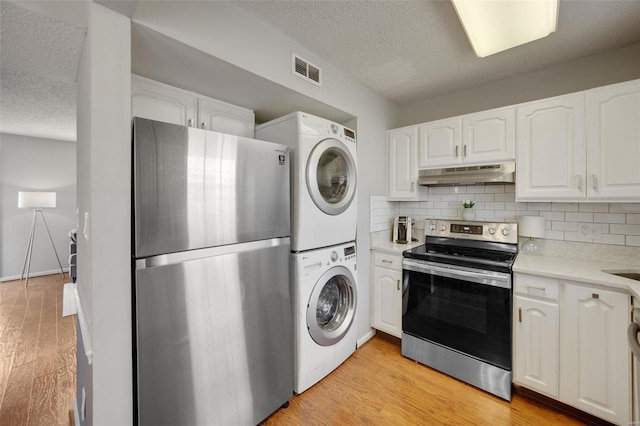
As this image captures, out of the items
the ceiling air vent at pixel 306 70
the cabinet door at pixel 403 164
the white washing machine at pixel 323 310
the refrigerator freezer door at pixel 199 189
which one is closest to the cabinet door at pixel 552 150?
the cabinet door at pixel 403 164

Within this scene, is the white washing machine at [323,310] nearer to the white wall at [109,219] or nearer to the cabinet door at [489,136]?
the white wall at [109,219]

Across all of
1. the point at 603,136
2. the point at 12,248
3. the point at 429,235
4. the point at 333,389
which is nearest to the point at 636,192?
the point at 603,136

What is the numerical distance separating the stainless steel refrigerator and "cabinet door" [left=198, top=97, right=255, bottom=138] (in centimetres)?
62

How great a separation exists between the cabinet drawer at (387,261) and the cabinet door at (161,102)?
1.94m

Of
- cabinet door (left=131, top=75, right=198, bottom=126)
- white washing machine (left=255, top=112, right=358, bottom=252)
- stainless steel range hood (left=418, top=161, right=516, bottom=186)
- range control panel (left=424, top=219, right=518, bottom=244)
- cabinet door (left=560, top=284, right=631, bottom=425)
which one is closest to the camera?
cabinet door (left=560, top=284, right=631, bottom=425)

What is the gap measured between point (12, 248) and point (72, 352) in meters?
3.80

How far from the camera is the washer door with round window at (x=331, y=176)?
1.82m

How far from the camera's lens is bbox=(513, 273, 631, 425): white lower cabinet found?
144 cm

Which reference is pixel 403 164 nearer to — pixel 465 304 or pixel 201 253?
pixel 465 304

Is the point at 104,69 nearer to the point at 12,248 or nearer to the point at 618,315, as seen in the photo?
the point at 618,315

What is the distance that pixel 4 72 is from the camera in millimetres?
2012

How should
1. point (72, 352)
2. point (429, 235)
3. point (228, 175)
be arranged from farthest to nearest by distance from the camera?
point (429, 235), point (72, 352), point (228, 175)

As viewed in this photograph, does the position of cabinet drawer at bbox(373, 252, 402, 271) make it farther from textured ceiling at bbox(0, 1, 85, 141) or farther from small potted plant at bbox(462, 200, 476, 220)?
textured ceiling at bbox(0, 1, 85, 141)

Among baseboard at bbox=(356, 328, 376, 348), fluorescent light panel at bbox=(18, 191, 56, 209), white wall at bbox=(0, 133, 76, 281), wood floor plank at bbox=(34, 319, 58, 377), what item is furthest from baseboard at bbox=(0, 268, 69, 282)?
baseboard at bbox=(356, 328, 376, 348)
